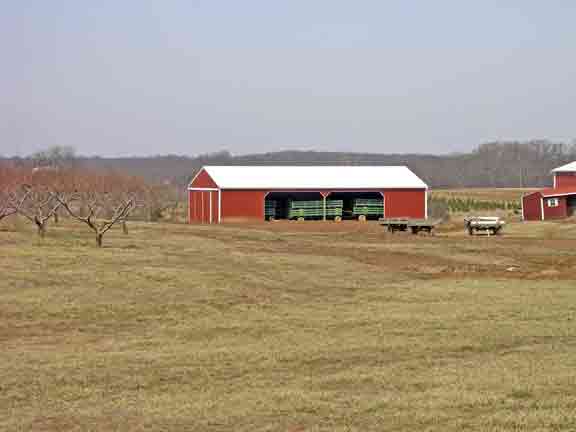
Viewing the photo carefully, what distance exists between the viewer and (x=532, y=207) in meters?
64.4

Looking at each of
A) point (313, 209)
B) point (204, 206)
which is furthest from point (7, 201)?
point (313, 209)

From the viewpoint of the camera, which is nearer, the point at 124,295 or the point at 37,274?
the point at 124,295

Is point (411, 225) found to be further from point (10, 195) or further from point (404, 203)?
point (10, 195)

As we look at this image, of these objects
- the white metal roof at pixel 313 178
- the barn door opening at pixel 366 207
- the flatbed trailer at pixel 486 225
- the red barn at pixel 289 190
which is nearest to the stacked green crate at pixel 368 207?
the barn door opening at pixel 366 207

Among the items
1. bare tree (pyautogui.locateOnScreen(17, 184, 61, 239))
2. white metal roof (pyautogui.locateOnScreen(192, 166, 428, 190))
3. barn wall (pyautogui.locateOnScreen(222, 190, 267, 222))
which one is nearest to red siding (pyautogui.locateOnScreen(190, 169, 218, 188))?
white metal roof (pyautogui.locateOnScreen(192, 166, 428, 190))

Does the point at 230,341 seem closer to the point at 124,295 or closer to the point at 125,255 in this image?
the point at 124,295

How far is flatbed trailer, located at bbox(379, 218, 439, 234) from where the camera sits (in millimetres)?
51125

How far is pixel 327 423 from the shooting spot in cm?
1007

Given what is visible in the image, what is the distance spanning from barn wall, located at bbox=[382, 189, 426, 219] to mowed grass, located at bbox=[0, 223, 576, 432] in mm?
30339

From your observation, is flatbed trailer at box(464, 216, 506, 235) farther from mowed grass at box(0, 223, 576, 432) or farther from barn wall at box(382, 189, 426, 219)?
mowed grass at box(0, 223, 576, 432)

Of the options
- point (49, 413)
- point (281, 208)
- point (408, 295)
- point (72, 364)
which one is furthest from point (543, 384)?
point (281, 208)

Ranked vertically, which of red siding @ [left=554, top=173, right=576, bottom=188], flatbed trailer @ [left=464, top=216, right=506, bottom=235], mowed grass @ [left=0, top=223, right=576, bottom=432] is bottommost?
mowed grass @ [left=0, top=223, right=576, bottom=432]

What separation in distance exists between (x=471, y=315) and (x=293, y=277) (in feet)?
27.6

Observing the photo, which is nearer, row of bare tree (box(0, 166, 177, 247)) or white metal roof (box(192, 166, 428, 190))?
row of bare tree (box(0, 166, 177, 247))
